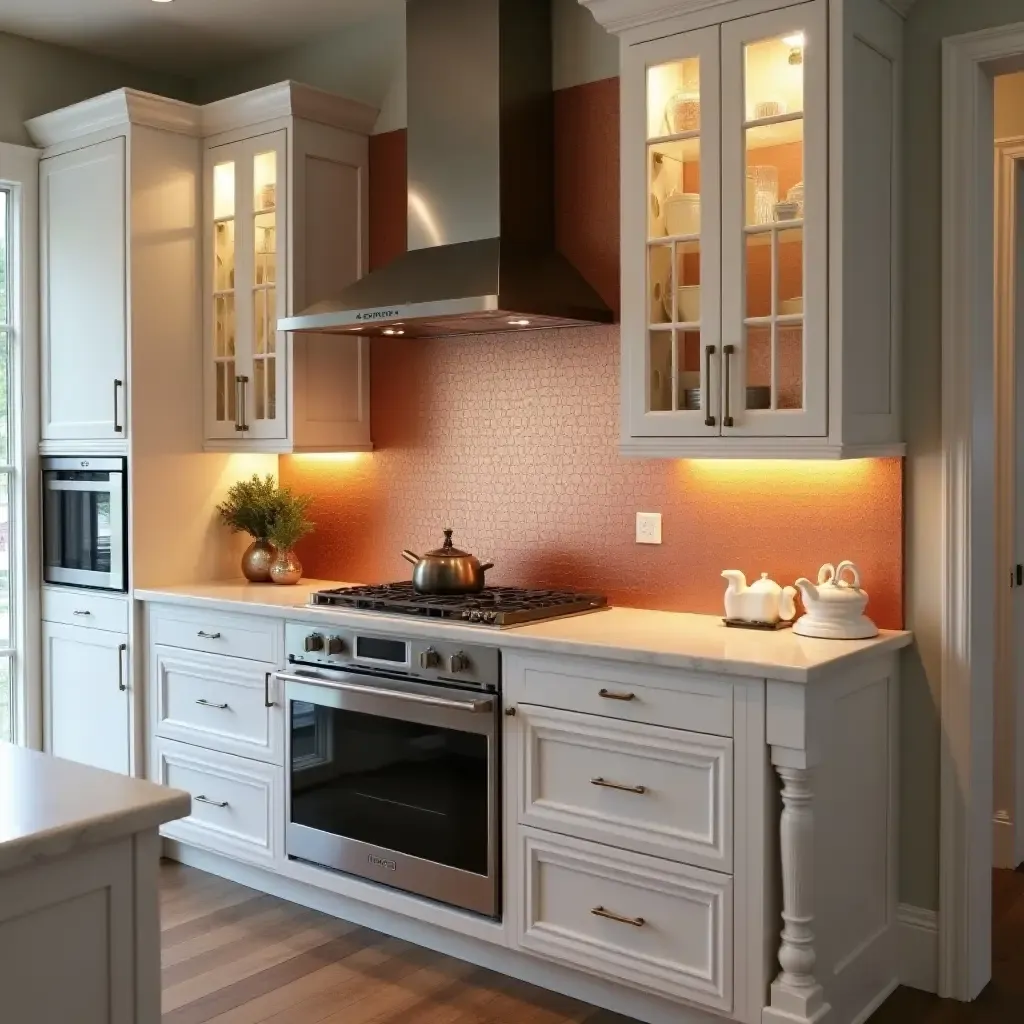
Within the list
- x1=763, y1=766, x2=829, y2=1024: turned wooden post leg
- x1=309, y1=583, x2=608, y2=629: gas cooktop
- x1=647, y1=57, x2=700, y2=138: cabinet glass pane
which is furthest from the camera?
x1=309, y1=583, x2=608, y2=629: gas cooktop

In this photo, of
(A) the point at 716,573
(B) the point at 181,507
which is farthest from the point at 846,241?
(B) the point at 181,507

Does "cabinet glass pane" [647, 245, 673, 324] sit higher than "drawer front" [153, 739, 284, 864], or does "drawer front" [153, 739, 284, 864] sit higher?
"cabinet glass pane" [647, 245, 673, 324]

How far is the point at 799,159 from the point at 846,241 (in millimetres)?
243

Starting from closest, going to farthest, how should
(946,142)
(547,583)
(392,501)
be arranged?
(946,142) → (547,583) → (392,501)

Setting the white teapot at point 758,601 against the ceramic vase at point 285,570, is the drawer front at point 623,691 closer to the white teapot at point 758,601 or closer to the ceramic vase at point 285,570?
the white teapot at point 758,601

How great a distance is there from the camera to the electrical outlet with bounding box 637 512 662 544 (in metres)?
3.58

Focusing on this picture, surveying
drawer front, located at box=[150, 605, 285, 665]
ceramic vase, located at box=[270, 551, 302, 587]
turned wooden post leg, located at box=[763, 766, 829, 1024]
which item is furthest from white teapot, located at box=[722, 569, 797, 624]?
ceramic vase, located at box=[270, 551, 302, 587]

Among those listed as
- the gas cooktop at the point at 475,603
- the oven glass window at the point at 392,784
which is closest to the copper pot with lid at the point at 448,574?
the gas cooktop at the point at 475,603

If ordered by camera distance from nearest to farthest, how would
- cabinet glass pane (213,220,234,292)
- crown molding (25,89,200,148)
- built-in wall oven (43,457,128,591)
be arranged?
crown molding (25,89,200,148) → built-in wall oven (43,457,128,591) → cabinet glass pane (213,220,234,292)

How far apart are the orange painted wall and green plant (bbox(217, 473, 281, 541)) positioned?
25 centimetres

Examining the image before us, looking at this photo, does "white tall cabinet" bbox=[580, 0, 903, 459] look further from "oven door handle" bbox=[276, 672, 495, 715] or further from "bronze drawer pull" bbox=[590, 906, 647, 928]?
"bronze drawer pull" bbox=[590, 906, 647, 928]

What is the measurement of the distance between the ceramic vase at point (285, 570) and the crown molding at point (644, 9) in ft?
6.75

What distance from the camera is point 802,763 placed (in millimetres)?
2617

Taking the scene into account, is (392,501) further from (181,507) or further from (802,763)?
(802,763)
